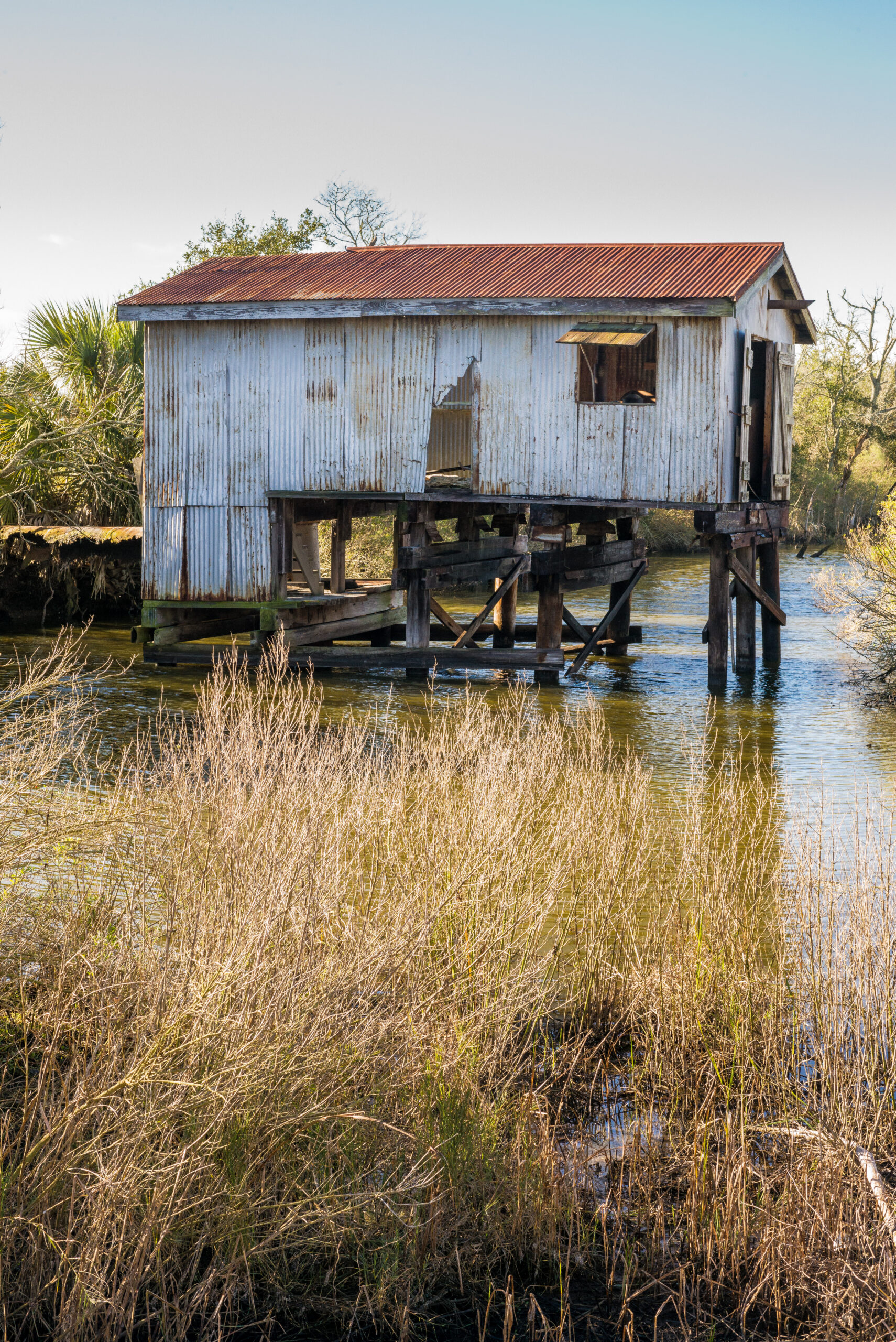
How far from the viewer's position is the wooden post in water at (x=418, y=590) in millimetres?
17234

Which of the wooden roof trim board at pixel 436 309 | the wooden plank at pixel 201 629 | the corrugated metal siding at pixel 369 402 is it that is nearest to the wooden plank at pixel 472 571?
the corrugated metal siding at pixel 369 402

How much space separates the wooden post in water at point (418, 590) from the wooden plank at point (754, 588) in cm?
392

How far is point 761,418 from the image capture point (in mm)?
18094

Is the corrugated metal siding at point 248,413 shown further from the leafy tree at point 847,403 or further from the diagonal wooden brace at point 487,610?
the leafy tree at point 847,403

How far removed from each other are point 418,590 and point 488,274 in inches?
161

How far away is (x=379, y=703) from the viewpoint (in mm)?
16203

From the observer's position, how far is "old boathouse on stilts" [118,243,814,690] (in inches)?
622

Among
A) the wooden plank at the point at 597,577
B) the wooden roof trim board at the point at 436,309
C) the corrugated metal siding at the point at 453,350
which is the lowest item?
the wooden plank at the point at 597,577

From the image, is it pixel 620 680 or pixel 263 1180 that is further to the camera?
pixel 620 680

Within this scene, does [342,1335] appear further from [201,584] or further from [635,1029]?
[201,584]

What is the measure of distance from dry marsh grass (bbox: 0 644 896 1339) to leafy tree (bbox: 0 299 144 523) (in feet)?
55.3

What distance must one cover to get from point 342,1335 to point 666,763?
9172 mm

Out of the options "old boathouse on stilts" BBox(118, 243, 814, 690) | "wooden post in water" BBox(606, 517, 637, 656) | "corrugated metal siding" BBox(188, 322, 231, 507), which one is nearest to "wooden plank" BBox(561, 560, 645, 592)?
"old boathouse on stilts" BBox(118, 243, 814, 690)

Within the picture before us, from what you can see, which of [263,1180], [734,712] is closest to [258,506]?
[734,712]
